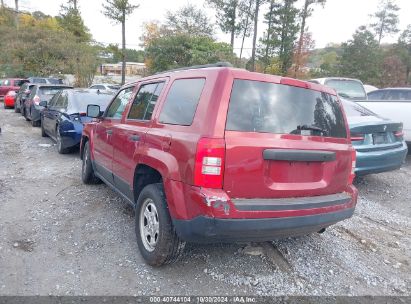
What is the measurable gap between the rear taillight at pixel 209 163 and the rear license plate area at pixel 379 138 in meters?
4.01

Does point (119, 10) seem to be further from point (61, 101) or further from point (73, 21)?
point (61, 101)

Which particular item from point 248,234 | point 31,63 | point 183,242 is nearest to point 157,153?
point 183,242

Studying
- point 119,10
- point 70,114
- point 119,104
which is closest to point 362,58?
point 119,10

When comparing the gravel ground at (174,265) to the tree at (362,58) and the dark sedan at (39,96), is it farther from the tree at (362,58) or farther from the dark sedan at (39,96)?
the tree at (362,58)

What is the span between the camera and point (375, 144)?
557 centimetres

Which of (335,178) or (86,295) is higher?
(335,178)

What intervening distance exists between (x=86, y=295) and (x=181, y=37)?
26.3 metres

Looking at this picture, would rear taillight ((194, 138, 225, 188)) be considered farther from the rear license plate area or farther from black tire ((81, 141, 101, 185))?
the rear license plate area

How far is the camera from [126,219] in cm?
435

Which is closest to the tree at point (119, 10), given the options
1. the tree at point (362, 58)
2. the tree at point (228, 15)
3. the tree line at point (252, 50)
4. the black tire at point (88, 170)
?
the tree line at point (252, 50)

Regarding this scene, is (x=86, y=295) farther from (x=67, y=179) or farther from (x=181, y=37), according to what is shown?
(x=181, y=37)

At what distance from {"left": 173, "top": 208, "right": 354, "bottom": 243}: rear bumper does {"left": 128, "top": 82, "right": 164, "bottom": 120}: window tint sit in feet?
4.30

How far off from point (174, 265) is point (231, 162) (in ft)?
4.38

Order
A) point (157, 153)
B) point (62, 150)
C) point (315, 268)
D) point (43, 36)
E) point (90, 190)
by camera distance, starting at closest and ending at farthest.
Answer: point (157, 153)
point (315, 268)
point (90, 190)
point (62, 150)
point (43, 36)
